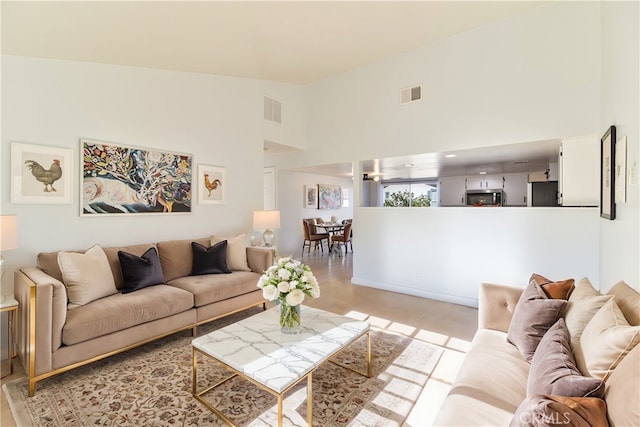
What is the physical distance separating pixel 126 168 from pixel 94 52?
116cm

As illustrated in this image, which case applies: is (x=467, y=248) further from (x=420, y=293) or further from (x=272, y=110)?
(x=272, y=110)

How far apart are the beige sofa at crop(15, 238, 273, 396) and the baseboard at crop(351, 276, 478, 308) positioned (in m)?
1.94

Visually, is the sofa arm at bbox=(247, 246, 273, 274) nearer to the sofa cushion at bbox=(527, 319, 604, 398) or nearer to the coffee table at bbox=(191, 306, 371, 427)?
the coffee table at bbox=(191, 306, 371, 427)

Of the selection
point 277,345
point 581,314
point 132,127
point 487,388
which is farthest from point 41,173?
point 581,314

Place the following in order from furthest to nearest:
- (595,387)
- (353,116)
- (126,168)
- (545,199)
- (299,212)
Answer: (299,212) → (353,116) → (545,199) → (126,168) → (595,387)

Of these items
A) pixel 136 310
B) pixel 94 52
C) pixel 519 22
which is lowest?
pixel 136 310

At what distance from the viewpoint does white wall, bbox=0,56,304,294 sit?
2641 mm

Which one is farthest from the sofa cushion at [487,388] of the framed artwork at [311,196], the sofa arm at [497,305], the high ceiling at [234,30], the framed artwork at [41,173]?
the framed artwork at [311,196]

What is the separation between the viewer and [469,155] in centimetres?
435

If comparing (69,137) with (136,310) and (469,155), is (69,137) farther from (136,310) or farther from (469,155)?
(469,155)

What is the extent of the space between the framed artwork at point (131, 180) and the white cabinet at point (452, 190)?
21.4 ft

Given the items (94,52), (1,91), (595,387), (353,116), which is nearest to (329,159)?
(353,116)

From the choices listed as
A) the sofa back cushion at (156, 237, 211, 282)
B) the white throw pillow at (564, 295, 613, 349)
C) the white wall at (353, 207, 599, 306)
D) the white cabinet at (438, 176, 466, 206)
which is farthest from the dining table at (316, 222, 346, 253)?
the white throw pillow at (564, 295, 613, 349)

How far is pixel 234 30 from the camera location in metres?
3.10
